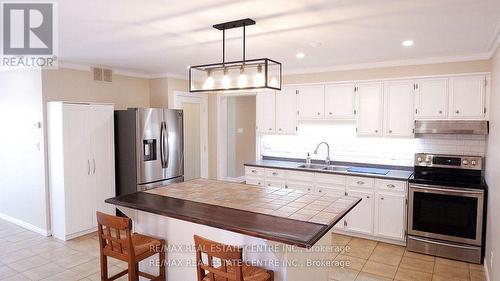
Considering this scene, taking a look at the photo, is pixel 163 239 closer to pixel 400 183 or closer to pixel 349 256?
pixel 349 256

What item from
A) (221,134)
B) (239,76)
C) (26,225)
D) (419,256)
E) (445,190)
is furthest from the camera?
(221,134)

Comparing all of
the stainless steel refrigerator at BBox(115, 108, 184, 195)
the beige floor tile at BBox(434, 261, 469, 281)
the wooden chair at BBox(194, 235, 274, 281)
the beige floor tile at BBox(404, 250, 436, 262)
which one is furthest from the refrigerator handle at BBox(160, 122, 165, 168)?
the beige floor tile at BBox(434, 261, 469, 281)

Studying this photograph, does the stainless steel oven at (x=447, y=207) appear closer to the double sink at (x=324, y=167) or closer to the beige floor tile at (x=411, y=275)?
the beige floor tile at (x=411, y=275)

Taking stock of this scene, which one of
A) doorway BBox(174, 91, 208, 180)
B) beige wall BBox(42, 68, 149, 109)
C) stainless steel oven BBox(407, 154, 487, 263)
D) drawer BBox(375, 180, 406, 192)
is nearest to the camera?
stainless steel oven BBox(407, 154, 487, 263)

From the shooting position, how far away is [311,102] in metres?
5.08

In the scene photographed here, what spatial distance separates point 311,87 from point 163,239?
3274 mm

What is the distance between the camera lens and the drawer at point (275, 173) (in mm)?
4978

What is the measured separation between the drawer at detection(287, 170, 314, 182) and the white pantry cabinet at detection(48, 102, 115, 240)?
273 cm

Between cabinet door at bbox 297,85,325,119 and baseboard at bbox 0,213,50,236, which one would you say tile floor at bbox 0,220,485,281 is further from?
cabinet door at bbox 297,85,325,119

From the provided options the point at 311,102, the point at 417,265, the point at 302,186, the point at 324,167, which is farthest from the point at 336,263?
the point at 311,102

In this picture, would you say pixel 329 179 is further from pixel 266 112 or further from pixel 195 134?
pixel 195 134

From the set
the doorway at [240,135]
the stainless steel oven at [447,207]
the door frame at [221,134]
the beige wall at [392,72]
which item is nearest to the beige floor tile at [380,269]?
the stainless steel oven at [447,207]

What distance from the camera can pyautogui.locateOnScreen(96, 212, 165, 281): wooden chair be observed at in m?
2.54

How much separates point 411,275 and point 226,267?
2.40 meters
